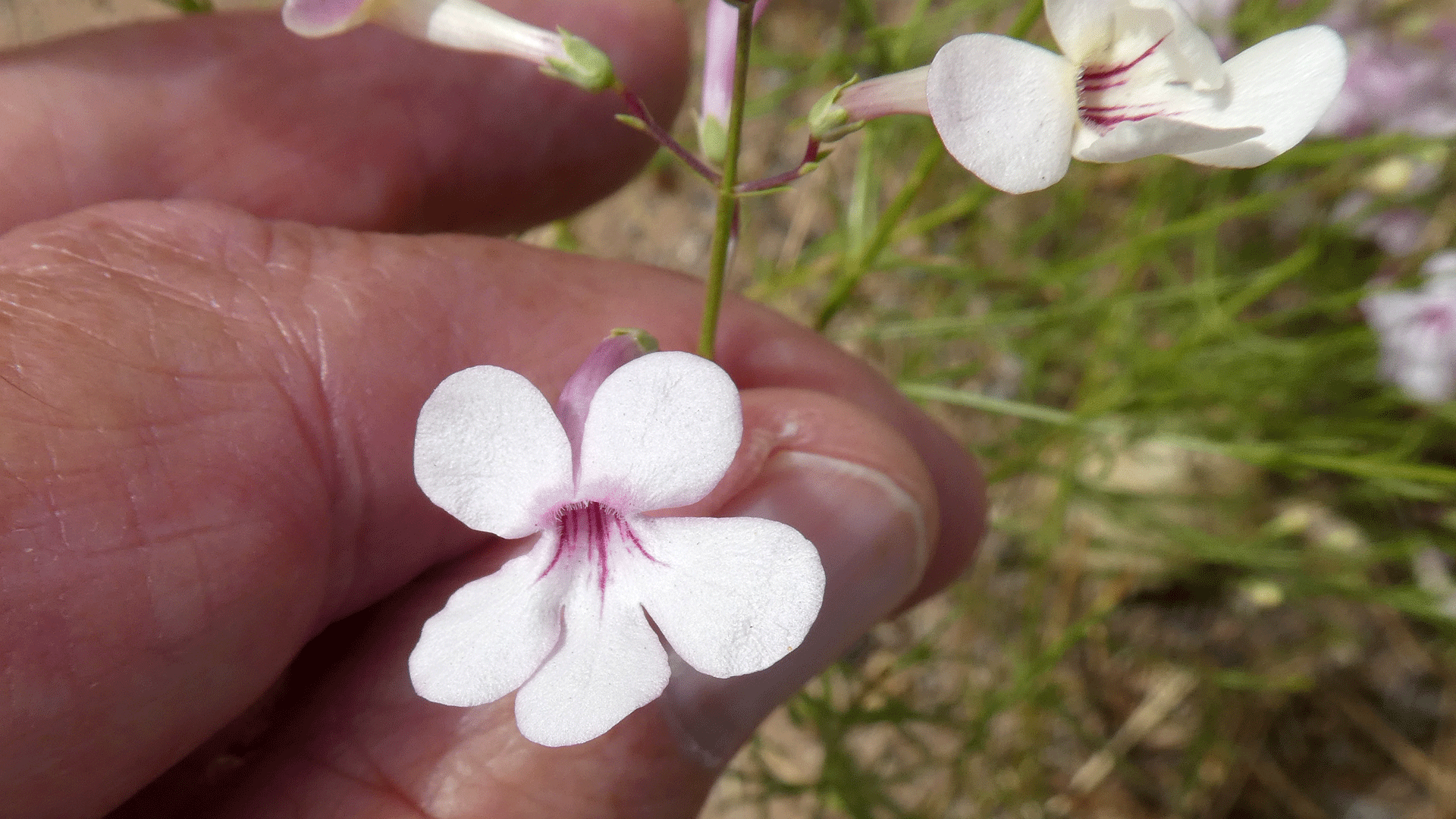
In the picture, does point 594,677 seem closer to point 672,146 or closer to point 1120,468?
point 672,146

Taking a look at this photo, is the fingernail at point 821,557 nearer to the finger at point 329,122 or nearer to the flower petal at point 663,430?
the flower petal at point 663,430

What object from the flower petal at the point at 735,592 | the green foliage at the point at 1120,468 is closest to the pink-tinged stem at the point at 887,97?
the flower petal at the point at 735,592

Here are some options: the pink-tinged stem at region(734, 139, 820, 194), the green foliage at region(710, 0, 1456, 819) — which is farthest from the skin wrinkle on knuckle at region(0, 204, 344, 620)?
the green foliage at region(710, 0, 1456, 819)

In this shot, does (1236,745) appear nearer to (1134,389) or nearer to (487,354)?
(1134,389)

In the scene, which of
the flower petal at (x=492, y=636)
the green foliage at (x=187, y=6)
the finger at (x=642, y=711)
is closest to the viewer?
the flower petal at (x=492, y=636)

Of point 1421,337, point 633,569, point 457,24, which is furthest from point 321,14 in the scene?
point 1421,337

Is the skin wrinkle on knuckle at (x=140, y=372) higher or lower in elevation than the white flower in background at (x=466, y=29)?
lower

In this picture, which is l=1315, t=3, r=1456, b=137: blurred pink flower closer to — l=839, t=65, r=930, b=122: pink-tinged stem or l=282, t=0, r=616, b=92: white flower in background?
l=839, t=65, r=930, b=122: pink-tinged stem
